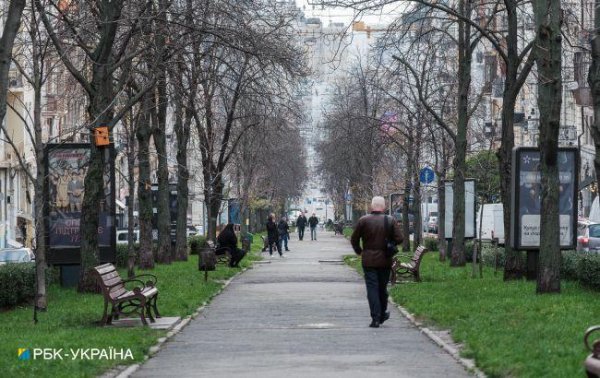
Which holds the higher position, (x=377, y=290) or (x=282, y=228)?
(x=282, y=228)

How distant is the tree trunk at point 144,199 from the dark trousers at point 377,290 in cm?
1796

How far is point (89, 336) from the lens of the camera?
15516 mm

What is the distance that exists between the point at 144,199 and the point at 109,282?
60.9ft

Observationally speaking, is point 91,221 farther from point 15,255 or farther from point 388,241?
point 15,255

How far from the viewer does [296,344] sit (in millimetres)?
15188

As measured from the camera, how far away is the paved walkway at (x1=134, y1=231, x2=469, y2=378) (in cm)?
1255

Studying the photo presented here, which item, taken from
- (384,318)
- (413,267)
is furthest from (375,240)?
(413,267)

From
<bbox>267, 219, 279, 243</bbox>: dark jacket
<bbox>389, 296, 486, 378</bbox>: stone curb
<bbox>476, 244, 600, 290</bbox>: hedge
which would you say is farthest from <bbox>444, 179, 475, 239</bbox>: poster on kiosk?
<bbox>389, 296, 486, 378</bbox>: stone curb

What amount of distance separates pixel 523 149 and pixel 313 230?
62167 mm

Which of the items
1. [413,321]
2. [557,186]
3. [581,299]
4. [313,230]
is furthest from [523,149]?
[313,230]

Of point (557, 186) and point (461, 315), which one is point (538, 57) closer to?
point (557, 186)

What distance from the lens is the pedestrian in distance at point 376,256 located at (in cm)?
1754

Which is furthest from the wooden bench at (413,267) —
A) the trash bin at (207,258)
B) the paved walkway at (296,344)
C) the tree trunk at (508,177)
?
the trash bin at (207,258)

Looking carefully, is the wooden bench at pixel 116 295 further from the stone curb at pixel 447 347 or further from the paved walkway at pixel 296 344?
Answer: the stone curb at pixel 447 347
